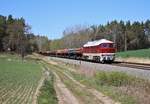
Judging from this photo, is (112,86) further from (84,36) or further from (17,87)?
(84,36)

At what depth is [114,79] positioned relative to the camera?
99.8 ft

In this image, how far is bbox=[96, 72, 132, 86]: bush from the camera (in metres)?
29.4

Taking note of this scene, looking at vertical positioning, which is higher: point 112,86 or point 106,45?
point 106,45

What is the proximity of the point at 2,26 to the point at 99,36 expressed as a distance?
43.9 metres

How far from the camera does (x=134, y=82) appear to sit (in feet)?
91.1

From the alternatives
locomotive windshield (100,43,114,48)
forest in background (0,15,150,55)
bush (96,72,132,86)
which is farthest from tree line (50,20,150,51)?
bush (96,72,132,86)

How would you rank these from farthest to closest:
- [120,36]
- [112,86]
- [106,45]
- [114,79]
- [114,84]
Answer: [120,36]
[106,45]
[114,79]
[114,84]
[112,86]

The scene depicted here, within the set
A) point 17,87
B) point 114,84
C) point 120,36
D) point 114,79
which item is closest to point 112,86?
point 114,84

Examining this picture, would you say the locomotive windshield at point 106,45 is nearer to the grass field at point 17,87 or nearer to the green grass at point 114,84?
the grass field at point 17,87

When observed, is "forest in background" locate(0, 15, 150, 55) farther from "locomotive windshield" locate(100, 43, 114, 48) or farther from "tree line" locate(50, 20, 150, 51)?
"locomotive windshield" locate(100, 43, 114, 48)

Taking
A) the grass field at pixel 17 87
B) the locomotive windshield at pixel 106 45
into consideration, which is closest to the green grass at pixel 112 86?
the grass field at pixel 17 87

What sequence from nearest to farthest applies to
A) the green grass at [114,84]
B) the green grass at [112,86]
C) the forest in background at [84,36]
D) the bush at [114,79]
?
the green grass at [112,86], the green grass at [114,84], the bush at [114,79], the forest in background at [84,36]

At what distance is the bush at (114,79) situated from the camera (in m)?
29.4

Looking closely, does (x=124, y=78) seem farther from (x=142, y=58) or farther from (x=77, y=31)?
(x=77, y=31)
